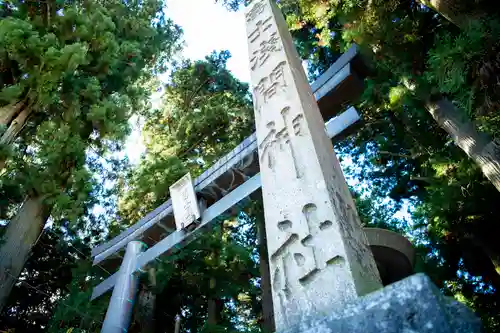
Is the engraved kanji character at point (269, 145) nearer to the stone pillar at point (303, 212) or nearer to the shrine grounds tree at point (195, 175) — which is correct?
the stone pillar at point (303, 212)

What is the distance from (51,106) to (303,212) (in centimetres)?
550

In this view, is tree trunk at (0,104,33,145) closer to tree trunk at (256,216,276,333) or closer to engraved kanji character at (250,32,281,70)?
engraved kanji character at (250,32,281,70)

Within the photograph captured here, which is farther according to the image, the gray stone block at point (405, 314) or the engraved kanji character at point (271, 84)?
the engraved kanji character at point (271, 84)

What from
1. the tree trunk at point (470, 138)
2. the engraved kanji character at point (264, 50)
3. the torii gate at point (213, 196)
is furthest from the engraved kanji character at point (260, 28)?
the tree trunk at point (470, 138)

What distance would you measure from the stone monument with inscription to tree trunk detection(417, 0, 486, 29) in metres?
2.06

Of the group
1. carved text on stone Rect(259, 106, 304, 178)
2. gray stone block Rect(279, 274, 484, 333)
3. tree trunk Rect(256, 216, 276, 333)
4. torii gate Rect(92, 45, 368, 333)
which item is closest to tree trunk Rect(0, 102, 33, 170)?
torii gate Rect(92, 45, 368, 333)

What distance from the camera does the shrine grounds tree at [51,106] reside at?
525 centimetres

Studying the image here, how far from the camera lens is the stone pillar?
1747 mm

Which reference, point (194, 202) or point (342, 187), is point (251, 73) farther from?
point (194, 202)

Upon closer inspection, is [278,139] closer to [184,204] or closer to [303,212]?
[303,212]

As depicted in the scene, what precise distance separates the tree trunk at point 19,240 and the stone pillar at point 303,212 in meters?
3.99

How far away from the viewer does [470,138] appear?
16.7ft

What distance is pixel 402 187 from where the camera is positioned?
10.7 meters

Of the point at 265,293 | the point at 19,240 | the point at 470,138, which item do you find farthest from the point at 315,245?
the point at 265,293
